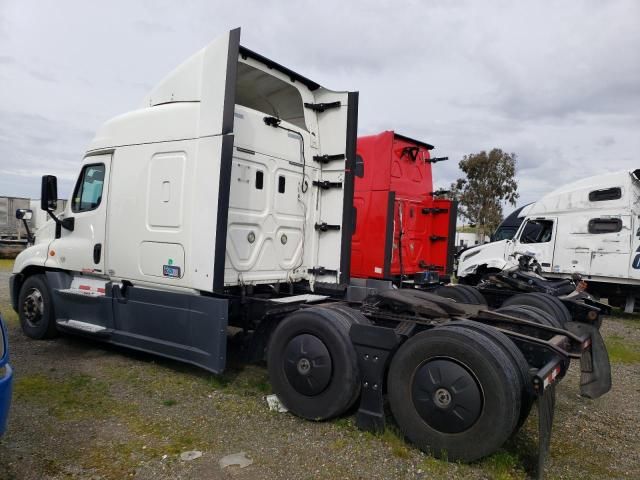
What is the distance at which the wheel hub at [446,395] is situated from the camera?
3.29 m

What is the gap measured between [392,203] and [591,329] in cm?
354

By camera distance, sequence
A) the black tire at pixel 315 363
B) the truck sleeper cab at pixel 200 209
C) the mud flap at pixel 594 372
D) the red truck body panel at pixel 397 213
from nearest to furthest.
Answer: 1. the black tire at pixel 315 363
2. the mud flap at pixel 594 372
3. the truck sleeper cab at pixel 200 209
4. the red truck body panel at pixel 397 213

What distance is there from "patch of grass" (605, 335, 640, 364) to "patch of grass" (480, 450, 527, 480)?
4.66 m

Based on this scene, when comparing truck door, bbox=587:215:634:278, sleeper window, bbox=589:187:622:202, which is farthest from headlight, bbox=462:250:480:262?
sleeper window, bbox=589:187:622:202

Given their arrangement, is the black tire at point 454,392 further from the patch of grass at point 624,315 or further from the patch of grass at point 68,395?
the patch of grass at point 624,315

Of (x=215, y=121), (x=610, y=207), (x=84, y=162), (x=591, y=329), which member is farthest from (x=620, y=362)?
(x=84, y=162)

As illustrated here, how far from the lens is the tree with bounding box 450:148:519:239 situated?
33.8 metres

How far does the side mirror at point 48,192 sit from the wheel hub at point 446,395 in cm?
515

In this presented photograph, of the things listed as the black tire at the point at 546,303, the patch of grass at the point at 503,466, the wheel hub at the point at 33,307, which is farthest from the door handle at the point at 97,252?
the black tire at the point at 546,303

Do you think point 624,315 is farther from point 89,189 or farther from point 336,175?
point 89,189

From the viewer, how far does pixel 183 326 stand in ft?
15.9

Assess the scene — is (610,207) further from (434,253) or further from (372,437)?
(372,437)

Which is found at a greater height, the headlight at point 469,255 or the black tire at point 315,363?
the headlight at point 469,255

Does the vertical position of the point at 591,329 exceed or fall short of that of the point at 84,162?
it falls short
